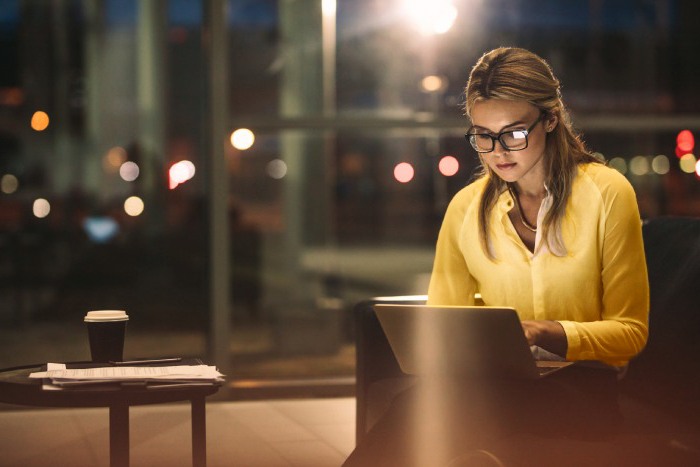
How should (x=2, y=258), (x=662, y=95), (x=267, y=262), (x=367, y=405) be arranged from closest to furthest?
(x=367, y=405)
(x=267, y=262)
(x=662, y=95)
(x=2, y=258)

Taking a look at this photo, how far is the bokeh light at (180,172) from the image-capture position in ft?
20.4

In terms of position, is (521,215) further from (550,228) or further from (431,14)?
(431,14)

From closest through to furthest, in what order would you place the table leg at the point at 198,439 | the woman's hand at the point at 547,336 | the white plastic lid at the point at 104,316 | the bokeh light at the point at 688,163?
the woman's hand at the point at 547,336 → the table leg at the point at 198,439 → the white plastic lid at the point at 104,316 → the bokeh light at the point at 688,163

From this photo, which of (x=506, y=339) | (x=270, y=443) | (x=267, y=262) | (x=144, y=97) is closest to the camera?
(x=506, y=339)

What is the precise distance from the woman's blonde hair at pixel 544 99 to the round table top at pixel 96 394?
0.79 m

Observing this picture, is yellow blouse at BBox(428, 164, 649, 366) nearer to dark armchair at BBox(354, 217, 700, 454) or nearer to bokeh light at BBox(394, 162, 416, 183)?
dark armchair at BBox(354, 217, 700, 454)

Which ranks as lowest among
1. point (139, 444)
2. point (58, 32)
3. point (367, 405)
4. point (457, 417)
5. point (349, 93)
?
point (139, 444)

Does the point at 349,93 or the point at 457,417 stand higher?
the point at 349,93

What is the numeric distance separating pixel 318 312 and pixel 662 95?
328 cm

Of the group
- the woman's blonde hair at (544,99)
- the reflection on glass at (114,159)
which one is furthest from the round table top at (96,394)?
the reflection on glass at (114,159)

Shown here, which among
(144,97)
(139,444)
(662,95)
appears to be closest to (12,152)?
(144,97)

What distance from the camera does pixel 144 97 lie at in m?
9.53

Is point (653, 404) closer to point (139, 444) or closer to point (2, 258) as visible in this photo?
point (139, 444)

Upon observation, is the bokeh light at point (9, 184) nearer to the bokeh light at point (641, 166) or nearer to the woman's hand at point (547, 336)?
the bokeh light at point (641, 166)
